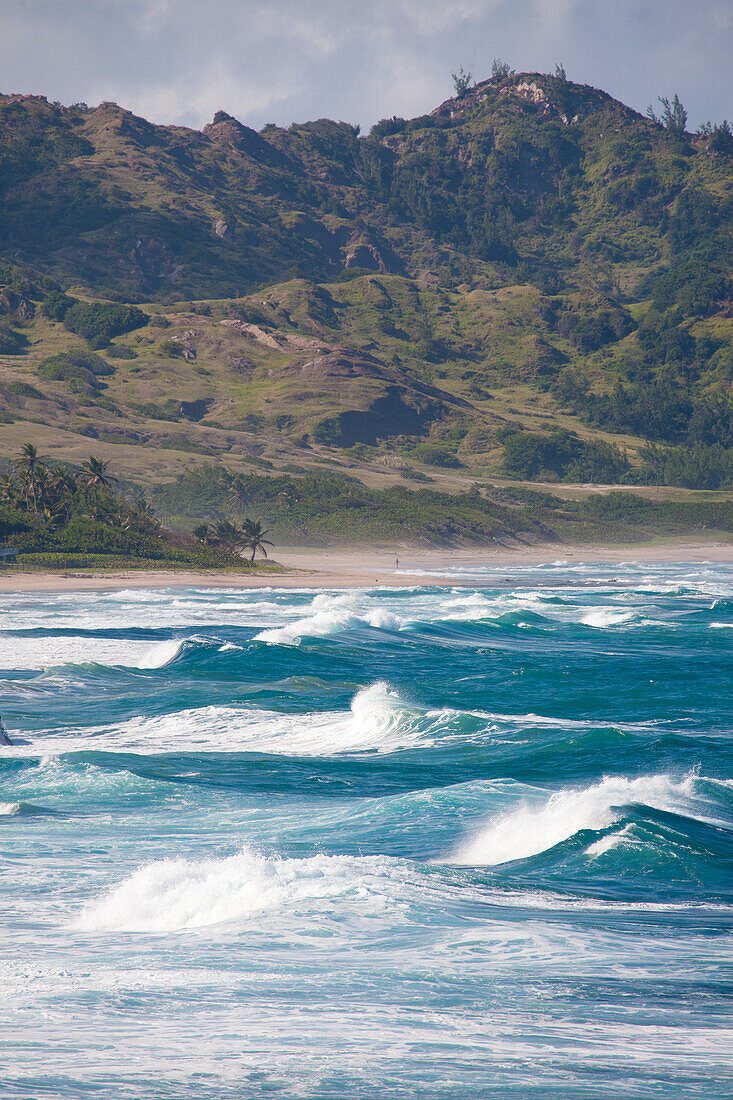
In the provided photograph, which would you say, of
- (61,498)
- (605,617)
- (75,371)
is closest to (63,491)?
(61,498)

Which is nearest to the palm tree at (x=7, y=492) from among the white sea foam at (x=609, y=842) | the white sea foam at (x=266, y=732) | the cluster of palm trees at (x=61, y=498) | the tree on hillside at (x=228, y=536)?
the cluster of palm trees at (x=61, y=498)

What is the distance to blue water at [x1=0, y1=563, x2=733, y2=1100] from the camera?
9.28 metres

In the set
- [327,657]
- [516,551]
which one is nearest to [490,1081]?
[327,657]

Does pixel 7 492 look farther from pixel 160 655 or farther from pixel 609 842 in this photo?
pixel 609 842

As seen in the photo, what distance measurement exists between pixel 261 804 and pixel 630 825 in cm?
659

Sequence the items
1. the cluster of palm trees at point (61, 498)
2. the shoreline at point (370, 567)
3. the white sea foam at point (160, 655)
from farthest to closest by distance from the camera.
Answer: the cluster of palm trees at point (61, 498), the shoreline at point (370, 567), the white sea foam at point (160, 655)

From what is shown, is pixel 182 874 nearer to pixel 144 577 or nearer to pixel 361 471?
pixel 144 577

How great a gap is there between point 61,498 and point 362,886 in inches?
2887

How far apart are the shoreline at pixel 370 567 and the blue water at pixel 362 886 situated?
36.7m

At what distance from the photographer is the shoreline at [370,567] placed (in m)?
69.0

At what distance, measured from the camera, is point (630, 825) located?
54.1ft

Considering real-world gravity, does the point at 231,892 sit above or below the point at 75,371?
below

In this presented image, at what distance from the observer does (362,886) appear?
13.9m

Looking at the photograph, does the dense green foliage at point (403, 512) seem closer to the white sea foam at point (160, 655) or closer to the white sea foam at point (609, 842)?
the white sea foam at point (160, 655)
